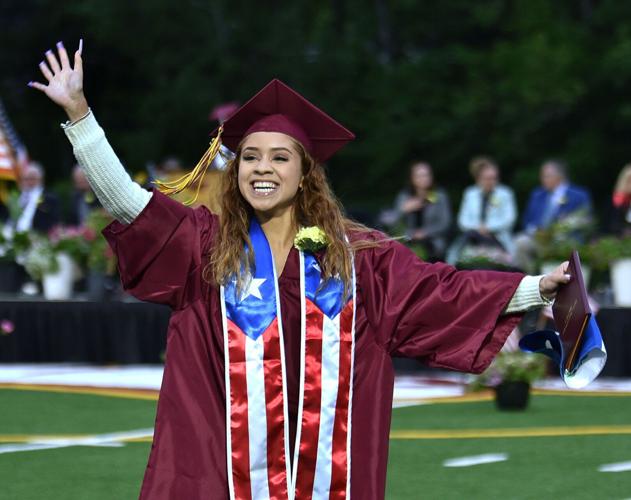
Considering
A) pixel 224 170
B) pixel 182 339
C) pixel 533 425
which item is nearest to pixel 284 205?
pixel 224 170

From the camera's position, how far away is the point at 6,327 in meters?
15.1

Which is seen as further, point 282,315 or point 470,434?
point 470,434

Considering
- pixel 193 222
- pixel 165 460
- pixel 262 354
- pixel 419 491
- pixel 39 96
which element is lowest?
pixel 419 491

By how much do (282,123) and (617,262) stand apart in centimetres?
899

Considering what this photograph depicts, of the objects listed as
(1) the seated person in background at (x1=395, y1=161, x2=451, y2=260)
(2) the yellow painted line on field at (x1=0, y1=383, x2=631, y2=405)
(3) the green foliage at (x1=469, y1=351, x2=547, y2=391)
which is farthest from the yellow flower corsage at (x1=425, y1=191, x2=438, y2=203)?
(3) the green foliage at (x1=469, y1=351, x2=547, y2=391)

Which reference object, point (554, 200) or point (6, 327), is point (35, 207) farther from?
point (554, 200)

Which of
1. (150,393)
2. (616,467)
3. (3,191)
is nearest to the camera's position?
(616,467)

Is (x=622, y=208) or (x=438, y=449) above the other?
(x=622, y=208)

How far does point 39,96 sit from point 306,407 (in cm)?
3118

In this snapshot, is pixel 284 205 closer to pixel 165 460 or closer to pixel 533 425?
pixel 165 460

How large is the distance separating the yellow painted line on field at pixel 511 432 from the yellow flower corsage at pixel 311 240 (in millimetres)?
5090

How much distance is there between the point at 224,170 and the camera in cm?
567

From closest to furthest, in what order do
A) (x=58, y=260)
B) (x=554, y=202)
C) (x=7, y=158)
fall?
(x=554, y=202) < (x=58, y=260) < (x=7, y=158)

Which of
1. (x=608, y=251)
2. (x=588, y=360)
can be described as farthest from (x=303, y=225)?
(x=608, y=251)
